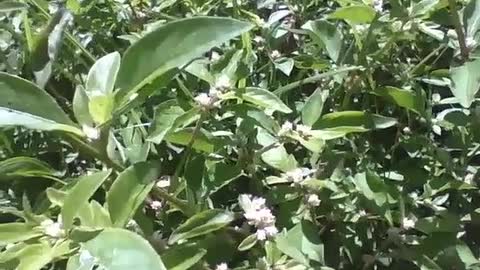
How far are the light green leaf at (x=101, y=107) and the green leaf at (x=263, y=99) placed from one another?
168mm

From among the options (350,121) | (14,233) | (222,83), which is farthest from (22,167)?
(350,121)

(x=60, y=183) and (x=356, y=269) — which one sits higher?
(x=60, y=183)

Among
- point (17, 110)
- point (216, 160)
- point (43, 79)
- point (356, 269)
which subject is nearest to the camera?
point (17, 110)

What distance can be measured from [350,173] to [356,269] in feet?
0.38

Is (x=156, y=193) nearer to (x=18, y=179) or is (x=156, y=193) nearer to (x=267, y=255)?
(x=267, y=255)

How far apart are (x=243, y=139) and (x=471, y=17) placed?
0.28 meters

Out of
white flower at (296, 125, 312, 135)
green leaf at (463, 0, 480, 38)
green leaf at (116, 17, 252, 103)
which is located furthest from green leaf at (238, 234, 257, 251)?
green leaf at (463, 0, 480, 38)

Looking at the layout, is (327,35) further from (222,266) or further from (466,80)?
(222,266)

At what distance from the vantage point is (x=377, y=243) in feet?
3.46

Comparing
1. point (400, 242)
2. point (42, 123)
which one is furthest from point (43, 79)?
point (400, 242)

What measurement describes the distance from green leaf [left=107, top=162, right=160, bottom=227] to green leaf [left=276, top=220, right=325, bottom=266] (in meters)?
0.19

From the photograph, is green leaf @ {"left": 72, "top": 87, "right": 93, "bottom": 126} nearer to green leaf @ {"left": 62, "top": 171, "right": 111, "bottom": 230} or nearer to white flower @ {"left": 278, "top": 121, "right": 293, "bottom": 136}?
green leaf @ {"left": 62, "top": 171, "right": 111, "bottom": 230}

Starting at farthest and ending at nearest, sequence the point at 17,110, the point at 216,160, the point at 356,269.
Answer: the point at 356,269 → the point at 216,160 → the point at 17,110

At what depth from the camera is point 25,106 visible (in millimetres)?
684
